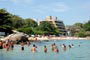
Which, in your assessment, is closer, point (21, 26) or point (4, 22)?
point (4, 22)

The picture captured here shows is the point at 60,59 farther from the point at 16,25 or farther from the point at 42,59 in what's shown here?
the point at 16,25

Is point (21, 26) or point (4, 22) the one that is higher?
point (21, 26)

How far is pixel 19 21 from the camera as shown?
→ 478 feet

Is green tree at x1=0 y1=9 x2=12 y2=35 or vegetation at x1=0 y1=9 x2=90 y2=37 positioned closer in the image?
green tree at x1=0 y1=9 x2=12 y2=35

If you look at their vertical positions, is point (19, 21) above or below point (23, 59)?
above

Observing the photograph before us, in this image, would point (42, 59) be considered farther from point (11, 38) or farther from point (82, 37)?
point (82, 37)

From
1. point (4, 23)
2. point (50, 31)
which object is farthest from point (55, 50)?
point (50, 31)

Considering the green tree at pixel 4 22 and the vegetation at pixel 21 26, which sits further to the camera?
the vegetation at pixel 21 26

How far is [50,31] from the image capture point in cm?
17012

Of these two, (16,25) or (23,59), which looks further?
(16,25)

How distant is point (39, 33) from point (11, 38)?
8939cm

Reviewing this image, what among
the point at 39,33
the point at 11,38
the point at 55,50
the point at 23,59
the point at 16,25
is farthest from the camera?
the point at 39,33

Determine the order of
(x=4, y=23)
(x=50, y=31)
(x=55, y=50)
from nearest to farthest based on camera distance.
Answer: (x=55, y=50) → (x=4, y=23) → (x=50, y=31)

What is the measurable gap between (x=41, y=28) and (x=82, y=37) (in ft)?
89.3
